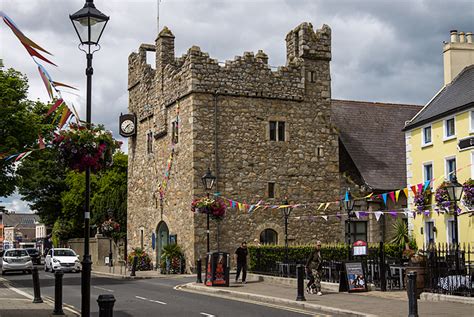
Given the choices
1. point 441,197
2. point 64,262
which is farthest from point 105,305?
point 64,262

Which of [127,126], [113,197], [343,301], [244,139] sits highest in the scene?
[127,126]

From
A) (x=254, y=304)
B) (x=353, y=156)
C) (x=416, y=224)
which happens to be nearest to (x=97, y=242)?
(x=353, y=156)

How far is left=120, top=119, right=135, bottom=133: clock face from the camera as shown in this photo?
4166cm

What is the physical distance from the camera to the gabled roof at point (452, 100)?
30053 millimetres

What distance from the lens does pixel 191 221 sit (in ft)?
107

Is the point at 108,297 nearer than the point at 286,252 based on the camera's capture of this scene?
Yes

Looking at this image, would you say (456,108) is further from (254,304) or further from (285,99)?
(254,304)

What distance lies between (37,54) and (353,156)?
29392mm

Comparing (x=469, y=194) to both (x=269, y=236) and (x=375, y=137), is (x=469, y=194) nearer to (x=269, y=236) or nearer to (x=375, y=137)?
(x=269, y=236)

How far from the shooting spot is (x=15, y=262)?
3762 cm

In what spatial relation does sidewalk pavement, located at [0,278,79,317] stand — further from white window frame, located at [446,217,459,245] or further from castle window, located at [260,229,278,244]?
white window frame, located at [446,217,459,245]

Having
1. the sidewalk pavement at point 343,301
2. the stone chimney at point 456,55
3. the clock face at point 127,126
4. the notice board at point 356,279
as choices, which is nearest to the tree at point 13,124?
the sidewalk pavement at point 343,301

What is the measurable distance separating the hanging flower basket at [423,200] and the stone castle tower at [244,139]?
17.9ft

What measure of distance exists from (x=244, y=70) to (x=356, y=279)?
16.1 m
